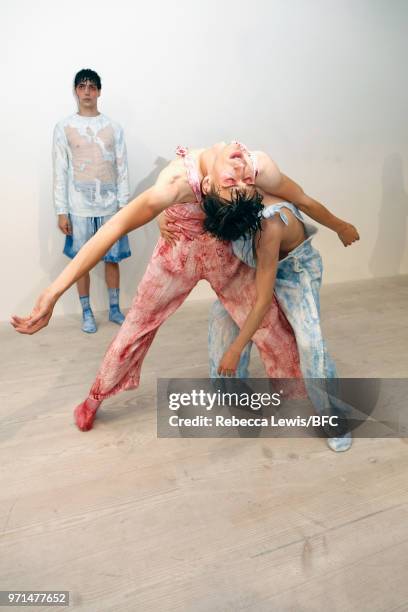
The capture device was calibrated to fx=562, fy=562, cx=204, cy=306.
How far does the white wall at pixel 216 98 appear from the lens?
303 cm

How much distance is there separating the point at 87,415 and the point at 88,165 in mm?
1468

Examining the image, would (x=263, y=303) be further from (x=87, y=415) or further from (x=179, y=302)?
(x=87, y=415)

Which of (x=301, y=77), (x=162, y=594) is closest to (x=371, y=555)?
(x=162, y=594)

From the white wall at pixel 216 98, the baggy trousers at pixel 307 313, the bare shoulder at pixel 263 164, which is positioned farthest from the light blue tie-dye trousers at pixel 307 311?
the white wall at pixel 216 98

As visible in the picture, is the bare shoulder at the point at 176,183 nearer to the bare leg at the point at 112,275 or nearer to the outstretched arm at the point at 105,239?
the outstretched arm at the point at 105,239

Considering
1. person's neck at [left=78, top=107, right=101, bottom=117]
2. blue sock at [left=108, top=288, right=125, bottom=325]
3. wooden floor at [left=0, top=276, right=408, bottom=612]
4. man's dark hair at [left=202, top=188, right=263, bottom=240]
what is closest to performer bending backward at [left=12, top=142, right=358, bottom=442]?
man's dark hair at [left=202, top=188, right=263, bottom=240]

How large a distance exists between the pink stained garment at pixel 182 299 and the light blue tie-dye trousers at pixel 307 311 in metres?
0.07

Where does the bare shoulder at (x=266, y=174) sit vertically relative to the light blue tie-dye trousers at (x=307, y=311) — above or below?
above

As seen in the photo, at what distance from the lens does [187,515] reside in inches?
61.1

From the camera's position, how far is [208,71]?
3.36m

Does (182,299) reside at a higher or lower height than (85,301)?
higher

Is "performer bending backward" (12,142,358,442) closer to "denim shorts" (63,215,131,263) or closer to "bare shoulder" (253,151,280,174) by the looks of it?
"bare shoulder" (253,151,280,174)

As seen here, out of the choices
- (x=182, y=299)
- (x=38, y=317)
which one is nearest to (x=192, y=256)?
(x=182, y=299)

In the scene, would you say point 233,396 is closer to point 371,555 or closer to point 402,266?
point 371,555
